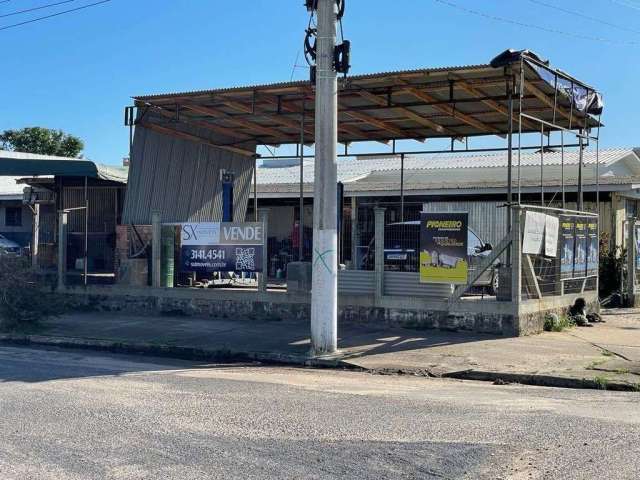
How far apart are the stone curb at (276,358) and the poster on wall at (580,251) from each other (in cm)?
612

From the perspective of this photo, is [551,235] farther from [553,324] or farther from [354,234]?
[354,234]

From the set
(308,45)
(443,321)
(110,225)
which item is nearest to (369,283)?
(443,321)

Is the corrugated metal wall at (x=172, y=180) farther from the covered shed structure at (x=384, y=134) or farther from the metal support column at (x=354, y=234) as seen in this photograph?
the metal support column at (x=354, y=234)

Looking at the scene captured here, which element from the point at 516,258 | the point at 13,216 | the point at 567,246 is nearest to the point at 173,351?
the point at 516,258

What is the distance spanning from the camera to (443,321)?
43.9 feet

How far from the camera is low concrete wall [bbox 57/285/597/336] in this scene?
13.0 metres

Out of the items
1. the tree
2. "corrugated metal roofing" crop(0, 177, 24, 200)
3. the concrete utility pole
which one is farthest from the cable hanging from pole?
the tree

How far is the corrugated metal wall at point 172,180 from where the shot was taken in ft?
61.1

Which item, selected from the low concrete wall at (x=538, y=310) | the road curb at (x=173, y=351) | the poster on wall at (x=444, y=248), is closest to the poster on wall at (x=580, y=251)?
the low concrete wall at (x=538, y=310)

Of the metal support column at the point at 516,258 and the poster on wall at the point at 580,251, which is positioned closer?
the metal support column at the point at 516,258

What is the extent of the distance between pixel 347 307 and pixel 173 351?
3784 millimetres

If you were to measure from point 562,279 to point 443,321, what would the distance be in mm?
2916

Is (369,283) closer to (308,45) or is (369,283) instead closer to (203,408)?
(308,45)

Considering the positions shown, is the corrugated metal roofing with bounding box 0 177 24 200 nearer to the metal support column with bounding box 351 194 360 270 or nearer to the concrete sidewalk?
the metal support column with bounding box 351 194 360 270
